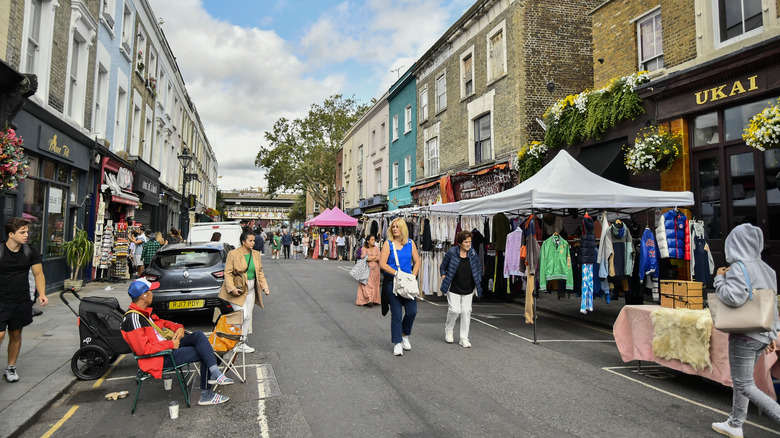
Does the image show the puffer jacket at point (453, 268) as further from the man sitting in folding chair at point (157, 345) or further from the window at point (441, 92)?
the window at point (441, 92)

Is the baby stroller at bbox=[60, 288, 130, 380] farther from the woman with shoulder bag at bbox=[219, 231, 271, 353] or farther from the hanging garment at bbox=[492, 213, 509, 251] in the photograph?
the hanging garment at bbox=[492, 213, 509, 251]

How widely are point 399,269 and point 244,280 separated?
2.18 metres

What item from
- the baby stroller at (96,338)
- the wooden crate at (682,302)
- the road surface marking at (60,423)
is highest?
the wooden crate at (682,302)

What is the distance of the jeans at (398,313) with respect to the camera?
21.3 feet

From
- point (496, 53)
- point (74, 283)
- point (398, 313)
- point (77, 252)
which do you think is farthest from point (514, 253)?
point (74, 283)

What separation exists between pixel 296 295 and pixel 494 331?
6.18 metres

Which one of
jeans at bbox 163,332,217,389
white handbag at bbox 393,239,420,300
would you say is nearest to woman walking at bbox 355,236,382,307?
white handbag at bbox 393,239,420,300

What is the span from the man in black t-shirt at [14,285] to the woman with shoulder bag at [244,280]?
206 cm

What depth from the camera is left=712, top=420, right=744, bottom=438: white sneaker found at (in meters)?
3.84

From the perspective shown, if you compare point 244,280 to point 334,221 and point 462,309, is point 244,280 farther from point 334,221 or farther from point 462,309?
point 334,221

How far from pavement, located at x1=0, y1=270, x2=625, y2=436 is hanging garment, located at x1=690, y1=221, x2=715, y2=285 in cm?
179

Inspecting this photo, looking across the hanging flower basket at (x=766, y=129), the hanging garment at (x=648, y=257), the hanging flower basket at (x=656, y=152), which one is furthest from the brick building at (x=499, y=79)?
the hanging garment at (x=648, y=257)

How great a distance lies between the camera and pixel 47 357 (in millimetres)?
6172

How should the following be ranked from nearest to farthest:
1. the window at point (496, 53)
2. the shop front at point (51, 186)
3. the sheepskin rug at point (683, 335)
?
the sheepskin rug at point (683, 335)
the shop front at point (51, 186)
the window at point (496, 53)
